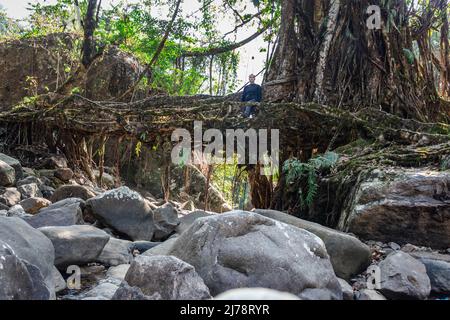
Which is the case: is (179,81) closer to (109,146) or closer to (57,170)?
(109,146)

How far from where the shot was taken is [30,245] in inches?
83.7

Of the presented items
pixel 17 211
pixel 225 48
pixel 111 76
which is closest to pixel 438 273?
pixel 17 211

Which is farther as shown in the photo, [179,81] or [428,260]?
[179,81]

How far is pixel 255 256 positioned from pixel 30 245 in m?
1.16

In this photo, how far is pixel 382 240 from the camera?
135 inches

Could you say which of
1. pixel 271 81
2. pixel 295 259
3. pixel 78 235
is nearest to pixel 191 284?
pixel 295 259

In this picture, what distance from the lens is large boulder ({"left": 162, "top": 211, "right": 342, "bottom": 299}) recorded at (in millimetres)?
2092

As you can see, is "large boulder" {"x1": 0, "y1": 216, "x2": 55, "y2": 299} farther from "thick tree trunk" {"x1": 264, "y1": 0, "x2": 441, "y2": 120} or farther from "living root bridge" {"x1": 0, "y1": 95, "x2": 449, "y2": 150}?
"thick tree trunk" {"x1": 264, "y1": 0, "x2": 441, "y2": 120}

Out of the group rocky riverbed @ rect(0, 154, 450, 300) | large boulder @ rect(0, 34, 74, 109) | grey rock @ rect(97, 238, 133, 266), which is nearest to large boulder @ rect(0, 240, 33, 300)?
rocky riverbed @ rect(0, 154, 450, 300)

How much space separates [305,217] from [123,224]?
6.49ft

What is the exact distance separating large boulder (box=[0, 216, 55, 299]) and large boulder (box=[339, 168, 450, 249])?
2424 mm

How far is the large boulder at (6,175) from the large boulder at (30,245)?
12.0 feet

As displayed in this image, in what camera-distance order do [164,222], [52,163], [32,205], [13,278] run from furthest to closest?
[52,163], [32,205], [164,222], [13,278]

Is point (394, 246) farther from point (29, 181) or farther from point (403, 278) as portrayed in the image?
point (29, 181)
